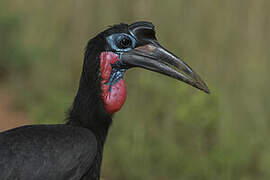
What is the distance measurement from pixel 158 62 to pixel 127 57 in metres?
0.21

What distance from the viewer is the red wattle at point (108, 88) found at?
11.0ft

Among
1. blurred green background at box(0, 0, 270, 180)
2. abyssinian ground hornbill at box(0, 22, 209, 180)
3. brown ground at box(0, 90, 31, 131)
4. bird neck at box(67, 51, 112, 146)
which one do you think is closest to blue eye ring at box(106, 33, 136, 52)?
abyssinian ground hornbill at box(0, 22, 209, 180)

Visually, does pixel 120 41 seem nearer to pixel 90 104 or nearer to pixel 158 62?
pixel 158 62

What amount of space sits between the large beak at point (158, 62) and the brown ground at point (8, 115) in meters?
3.46

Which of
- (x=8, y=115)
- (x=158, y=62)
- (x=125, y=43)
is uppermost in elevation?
(x=125, y=43)

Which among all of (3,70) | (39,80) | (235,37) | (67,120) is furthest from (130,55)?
(3,70)

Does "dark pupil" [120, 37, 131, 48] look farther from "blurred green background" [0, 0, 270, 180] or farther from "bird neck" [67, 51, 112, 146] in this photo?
"blurred green background" [0, 0, 270, 180]

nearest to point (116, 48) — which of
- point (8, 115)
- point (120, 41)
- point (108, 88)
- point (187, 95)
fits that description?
point (120, 41)

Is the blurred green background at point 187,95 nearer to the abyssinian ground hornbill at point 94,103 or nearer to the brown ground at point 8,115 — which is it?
the brown ground at point 8,115

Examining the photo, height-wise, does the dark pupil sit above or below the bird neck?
above

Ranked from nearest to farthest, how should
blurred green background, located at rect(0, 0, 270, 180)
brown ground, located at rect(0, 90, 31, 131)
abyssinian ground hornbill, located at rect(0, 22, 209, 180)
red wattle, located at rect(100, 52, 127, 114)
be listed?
abyssinian ground hornbill, located at rect(0, 22, 209, 180) → red wattle, located at rect(100, 52, 127, 114) → blurred green background, located at rect(0, 0, 270, 180) → brown ground, located at rect(0, 90, 31, 131)

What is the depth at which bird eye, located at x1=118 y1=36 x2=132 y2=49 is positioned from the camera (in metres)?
3.38

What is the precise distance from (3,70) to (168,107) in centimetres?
330

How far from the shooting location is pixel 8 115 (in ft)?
22.7
